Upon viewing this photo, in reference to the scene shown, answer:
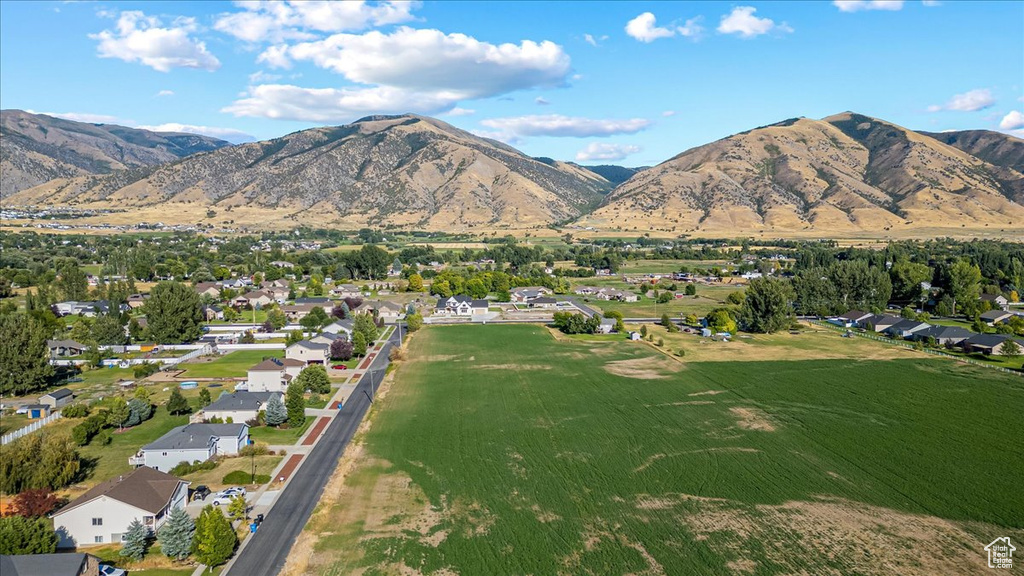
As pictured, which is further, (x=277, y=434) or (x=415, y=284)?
(x=415, y=284)

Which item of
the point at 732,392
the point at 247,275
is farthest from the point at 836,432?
the point at 247,275

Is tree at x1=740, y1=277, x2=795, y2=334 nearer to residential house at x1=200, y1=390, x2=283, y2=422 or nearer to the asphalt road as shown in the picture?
the asphalt road

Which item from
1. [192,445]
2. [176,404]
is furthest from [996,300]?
[176,404]

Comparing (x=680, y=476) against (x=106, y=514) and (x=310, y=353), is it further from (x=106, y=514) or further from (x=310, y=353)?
(x=310, y=353)

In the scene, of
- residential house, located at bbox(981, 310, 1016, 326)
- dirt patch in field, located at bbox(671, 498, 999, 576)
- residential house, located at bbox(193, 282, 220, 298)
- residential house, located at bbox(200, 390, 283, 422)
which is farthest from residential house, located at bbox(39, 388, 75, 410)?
residential house, located at bbox(981, 310, 1016, 326)

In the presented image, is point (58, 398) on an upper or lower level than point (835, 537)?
upper

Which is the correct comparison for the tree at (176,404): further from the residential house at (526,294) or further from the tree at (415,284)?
the tree at (415,284)

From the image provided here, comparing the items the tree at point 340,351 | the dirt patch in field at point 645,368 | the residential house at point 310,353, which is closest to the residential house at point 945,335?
the dirt patch in field at point 645,368
